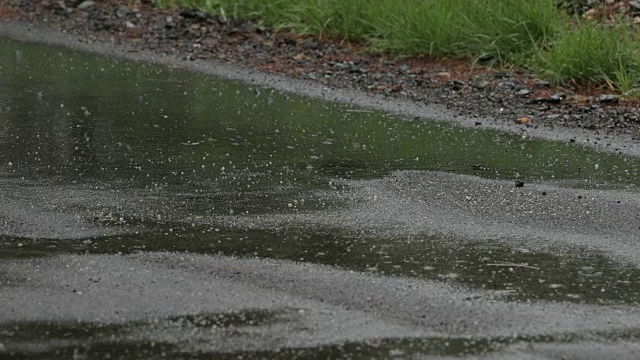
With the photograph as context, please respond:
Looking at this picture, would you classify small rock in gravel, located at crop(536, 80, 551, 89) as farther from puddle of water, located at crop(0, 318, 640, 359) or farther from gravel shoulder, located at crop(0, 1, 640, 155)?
puddle of water, located at crop(0, 318, 640, 359)

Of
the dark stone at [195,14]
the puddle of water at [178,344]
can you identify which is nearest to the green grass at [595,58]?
the dark stone at [195,14]

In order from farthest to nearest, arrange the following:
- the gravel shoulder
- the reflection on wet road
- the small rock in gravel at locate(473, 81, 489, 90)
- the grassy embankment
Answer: the small rock in gravel at locate(473, 81, 489, 90), the grassy embankment, the gravel shoulder, the reflection on wet road

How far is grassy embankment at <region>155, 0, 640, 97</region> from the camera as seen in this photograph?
9.88 m

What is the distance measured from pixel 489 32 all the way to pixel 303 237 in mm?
5948

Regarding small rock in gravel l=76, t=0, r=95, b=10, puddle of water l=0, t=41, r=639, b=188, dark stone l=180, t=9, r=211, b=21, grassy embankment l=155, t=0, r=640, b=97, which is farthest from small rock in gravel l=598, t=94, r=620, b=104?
small rock in gravel l=76, t=0, r=95, b=10

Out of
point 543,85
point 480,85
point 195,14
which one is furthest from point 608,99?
point 195,14

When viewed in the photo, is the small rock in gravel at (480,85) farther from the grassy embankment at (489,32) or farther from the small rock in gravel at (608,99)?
the small rock in gravel at (608,99)

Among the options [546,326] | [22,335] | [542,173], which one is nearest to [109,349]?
[22,335]

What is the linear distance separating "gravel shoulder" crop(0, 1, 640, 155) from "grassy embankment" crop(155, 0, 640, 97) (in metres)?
0.18

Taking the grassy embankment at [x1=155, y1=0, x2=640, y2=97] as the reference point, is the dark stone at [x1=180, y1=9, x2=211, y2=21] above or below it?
below

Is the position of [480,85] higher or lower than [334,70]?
higher

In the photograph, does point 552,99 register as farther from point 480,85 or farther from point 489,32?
point 489,32

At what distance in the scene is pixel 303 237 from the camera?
223 inches

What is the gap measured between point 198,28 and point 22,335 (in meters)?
9.18
